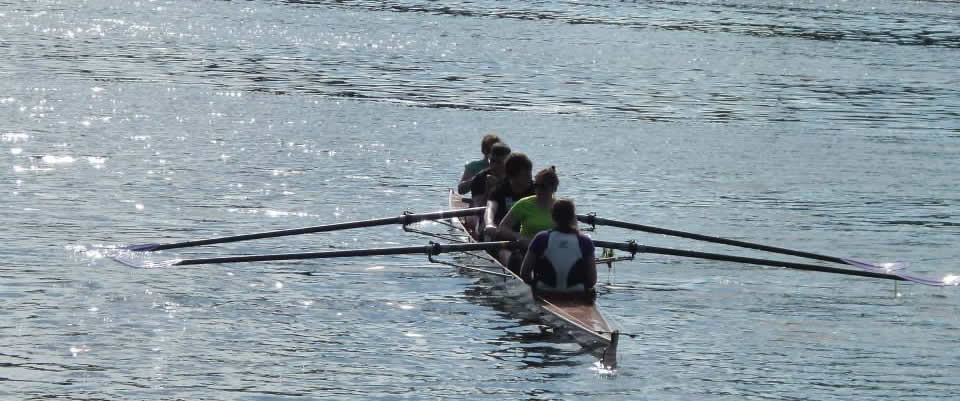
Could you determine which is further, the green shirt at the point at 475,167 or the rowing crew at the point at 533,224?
the green shirt at the point at 475,167

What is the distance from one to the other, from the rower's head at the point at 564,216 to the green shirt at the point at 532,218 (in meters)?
1.26

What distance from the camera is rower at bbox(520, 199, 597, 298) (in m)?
17.4

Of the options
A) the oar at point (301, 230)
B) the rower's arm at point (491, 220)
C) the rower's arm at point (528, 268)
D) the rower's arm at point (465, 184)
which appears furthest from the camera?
the rower's arm at point (465, 184)

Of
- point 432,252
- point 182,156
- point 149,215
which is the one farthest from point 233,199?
point 432,252

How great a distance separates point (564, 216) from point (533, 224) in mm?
1446

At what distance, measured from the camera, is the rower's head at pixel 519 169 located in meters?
19.5

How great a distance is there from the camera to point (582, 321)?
16.7m

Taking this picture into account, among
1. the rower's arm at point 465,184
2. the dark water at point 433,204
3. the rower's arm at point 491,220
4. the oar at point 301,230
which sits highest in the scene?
the rower's arm at point 491,220

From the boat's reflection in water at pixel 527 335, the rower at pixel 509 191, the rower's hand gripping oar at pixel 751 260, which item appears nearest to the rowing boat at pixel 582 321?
the boat's reflection in water at pixel 527 335

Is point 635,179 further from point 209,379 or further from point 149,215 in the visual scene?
point 209,379

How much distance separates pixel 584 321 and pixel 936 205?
659 inches

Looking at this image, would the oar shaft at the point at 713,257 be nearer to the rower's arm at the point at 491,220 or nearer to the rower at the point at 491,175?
the rower's arm at the point at 491,220

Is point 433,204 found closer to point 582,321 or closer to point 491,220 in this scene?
point 491,220

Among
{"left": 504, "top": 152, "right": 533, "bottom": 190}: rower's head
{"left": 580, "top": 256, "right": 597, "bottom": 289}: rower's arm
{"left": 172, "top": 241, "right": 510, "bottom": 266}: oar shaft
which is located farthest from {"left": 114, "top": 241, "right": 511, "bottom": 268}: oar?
{"left": 580, "top": 256, "right": 597, "bottom": 289}: rower's arm
